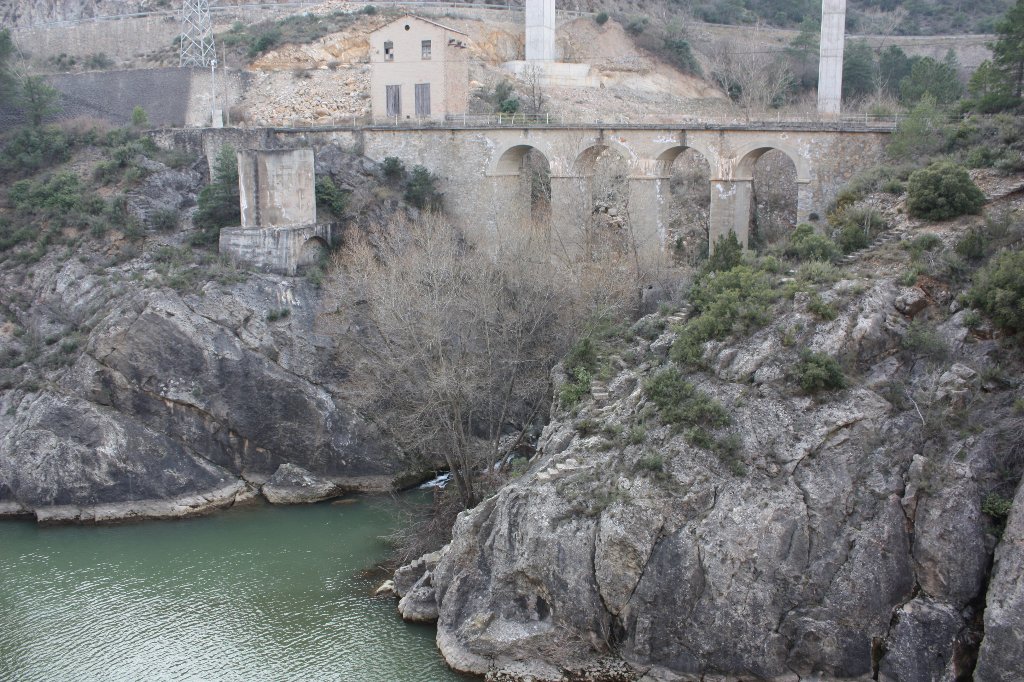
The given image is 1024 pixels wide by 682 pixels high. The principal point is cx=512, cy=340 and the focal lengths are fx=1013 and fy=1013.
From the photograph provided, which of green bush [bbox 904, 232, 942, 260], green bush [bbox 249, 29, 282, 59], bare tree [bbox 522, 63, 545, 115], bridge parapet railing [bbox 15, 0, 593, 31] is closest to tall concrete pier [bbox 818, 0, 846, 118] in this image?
bare tree [bbox 522, 63, 545, 115]

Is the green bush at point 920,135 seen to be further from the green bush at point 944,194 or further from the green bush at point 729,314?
the green bush at point 729,314

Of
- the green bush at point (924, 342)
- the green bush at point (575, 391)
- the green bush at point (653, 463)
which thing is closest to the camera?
the green bush at point (653, 463)

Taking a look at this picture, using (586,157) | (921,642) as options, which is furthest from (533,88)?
(921,642)

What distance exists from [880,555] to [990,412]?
3337 mm

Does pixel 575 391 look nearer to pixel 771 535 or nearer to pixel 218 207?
pixel 771 535

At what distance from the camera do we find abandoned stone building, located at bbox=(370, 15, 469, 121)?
1484 inches

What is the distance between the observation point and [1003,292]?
18.8m

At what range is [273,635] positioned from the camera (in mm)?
20734

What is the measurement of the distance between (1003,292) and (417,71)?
81.7 ft

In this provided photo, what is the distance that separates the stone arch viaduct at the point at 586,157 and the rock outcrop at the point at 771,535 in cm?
1037

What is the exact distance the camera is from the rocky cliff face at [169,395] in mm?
27828

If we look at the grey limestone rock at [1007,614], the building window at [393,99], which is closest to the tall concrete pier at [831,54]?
the building window at [393,99]

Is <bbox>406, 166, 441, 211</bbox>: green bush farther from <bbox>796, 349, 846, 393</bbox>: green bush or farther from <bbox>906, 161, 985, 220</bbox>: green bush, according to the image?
<bbox>796, 349, 846, 393</bbox>: green bush

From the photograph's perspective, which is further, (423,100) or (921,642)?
(423,100)
